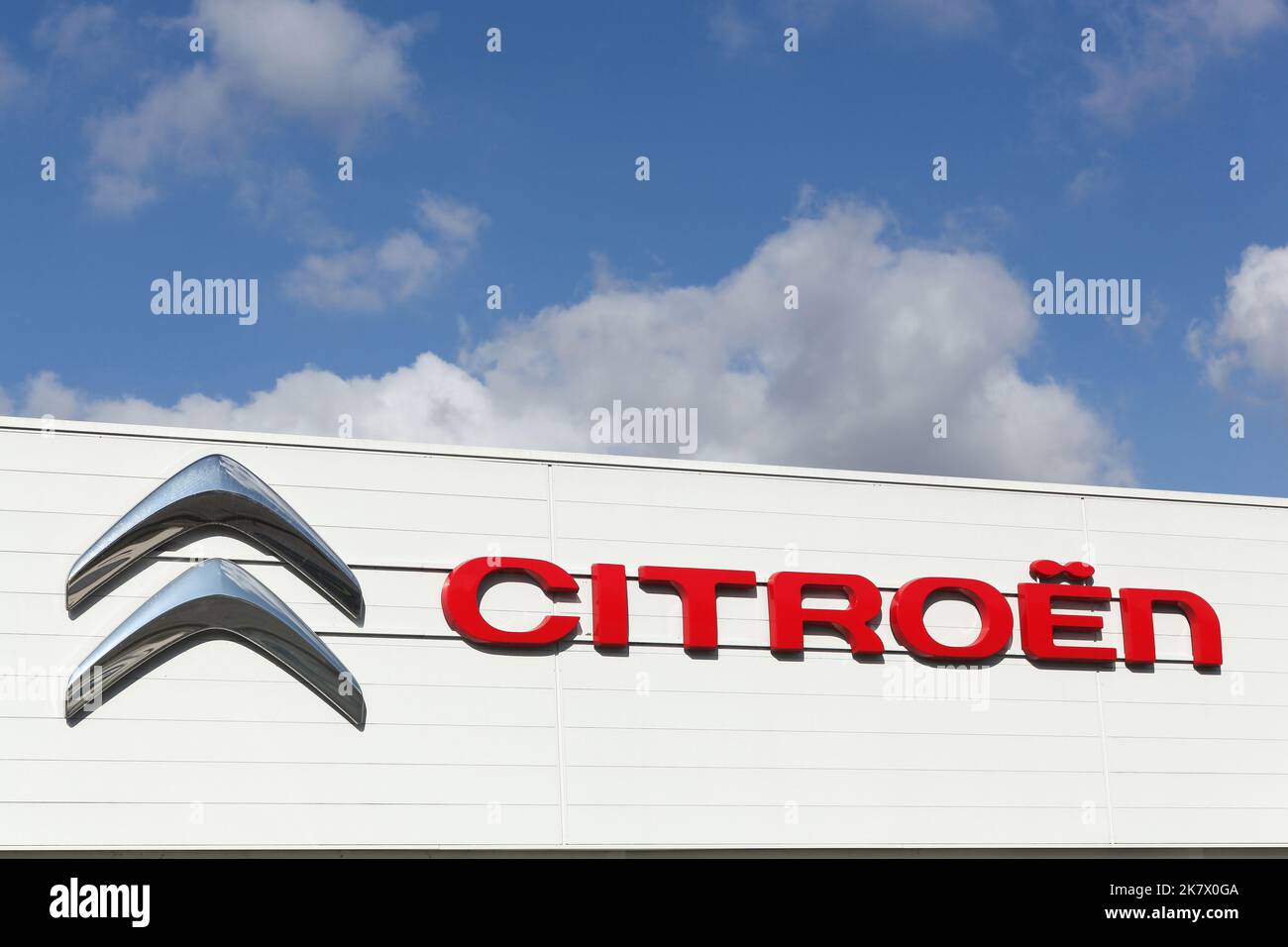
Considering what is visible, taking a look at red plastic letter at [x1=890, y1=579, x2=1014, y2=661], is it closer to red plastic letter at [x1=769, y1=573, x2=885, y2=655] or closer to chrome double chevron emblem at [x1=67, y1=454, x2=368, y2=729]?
red plastic letter at [x1=769, y1=573, x2=885, y2=655]

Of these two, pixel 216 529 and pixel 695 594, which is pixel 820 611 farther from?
pixel 216 529

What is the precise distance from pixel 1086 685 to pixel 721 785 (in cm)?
412

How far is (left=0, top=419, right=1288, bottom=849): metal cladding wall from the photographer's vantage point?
39.8 feet

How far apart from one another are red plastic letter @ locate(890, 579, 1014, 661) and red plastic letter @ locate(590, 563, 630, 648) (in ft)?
9.11

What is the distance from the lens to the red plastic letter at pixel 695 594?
543 inches

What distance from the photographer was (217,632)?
12.4 m

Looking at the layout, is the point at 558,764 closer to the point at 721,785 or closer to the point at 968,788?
the point at 721,785

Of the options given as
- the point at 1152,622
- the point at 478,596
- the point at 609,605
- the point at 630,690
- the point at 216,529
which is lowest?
the point at 630,690

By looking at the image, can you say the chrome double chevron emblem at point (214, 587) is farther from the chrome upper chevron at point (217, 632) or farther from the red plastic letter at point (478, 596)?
the red plastic letter at point (478, 596)

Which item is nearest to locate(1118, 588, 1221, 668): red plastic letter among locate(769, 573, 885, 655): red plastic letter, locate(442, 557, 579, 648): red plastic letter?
locate(769, 573, 885, 655): red plastic letter

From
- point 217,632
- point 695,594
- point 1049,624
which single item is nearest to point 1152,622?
point 1049,624

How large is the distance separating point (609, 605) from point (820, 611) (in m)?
2.13

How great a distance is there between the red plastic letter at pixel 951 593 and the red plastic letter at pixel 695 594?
1.91 meters
